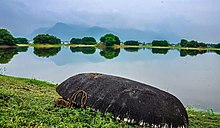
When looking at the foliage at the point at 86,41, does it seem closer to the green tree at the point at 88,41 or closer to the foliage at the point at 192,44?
the green tree at the point at 88,41

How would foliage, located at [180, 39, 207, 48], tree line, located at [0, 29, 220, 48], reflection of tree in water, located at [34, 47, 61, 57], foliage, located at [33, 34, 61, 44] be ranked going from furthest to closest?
foliage, located at [180, 39, 207, 48] < foliage, located at [33, 34, 61, 44] < tree line, located at [0, 29, 220, 48] < reflection of tree in water, located at [34, 47, 61, 57]

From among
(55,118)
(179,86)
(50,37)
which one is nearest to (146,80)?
(179,86)

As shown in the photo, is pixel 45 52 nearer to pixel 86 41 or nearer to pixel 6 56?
pixel 6 56

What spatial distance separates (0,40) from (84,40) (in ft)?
114

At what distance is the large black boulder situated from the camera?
7.49 meters

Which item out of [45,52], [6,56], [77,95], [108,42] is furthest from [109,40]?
[77,95]

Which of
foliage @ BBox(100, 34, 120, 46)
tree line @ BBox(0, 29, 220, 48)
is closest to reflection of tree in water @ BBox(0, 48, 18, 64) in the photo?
tree line @ BBox(0, 29, 220, 48)

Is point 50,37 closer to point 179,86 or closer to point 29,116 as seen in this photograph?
point 179,86

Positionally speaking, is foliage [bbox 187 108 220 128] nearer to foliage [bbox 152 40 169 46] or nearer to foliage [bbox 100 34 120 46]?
foliage [bbox 100 34 120 46]

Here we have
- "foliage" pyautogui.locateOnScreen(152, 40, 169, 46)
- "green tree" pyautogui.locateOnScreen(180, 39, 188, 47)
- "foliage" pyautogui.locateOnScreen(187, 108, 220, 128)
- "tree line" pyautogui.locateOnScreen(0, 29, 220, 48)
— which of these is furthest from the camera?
"foliage" pyautogui.locateOnScreen(152, 40, 169, 46)

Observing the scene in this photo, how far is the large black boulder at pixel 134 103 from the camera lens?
749cm

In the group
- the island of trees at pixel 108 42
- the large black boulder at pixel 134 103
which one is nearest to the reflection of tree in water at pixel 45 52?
the island of trees at pixel 108 42

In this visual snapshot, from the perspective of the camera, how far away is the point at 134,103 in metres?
7.71

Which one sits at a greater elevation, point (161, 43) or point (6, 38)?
point (161, 43)
